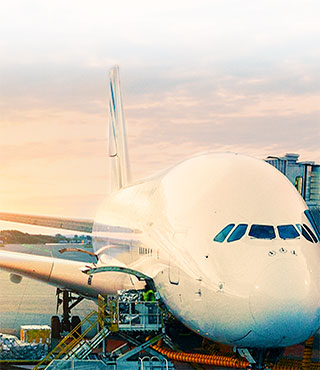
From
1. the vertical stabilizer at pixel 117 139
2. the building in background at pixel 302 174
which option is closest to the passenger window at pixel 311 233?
the building in background at pixel 302 174

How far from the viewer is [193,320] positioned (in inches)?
445

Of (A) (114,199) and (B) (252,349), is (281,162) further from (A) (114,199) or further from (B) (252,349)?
(B) (252,349)

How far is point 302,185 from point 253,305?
1061 centimetres

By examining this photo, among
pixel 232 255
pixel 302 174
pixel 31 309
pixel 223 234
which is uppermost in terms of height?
pixel 223 234

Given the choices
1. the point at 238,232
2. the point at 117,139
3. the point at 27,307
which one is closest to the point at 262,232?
the point at 238,232

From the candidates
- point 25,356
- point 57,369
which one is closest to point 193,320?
point 57,369

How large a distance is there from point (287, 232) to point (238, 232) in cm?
79

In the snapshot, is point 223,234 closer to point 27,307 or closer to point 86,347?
point 86,347

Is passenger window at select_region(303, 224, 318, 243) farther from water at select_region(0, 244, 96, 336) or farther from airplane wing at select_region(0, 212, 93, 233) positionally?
airplane wing at select_region(0, 212, 93, 233)

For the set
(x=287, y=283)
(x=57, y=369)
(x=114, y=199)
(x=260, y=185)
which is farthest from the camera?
(x=114, y=199)

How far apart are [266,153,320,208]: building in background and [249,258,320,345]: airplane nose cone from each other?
31.7ft

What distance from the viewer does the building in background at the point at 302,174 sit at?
1978cm

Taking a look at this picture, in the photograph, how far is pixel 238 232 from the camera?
10930 millimetres

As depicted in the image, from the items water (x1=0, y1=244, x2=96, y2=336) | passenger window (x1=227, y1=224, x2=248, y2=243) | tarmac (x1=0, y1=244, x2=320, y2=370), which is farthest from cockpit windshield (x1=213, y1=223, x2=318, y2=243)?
water (x1=0, y1=244, x2=96, y2=336)
